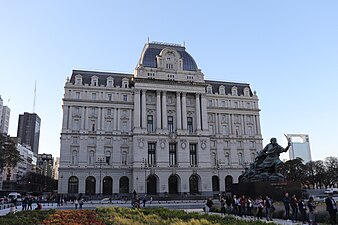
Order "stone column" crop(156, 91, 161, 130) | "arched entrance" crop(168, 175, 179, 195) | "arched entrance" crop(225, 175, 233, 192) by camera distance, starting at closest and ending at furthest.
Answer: "arched entrance" crop(168, 175, 179, 195) < "stone column" crop(156, 91, 161, 130) < "arched entrance" crop(225, 175, 233, 192)

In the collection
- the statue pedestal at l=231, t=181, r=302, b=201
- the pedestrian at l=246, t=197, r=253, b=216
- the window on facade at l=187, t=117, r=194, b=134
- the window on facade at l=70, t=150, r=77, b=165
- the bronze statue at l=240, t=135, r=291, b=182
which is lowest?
the pedestrian at l=246, t=197, r=253, b=216

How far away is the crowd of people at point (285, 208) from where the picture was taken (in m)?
19.7

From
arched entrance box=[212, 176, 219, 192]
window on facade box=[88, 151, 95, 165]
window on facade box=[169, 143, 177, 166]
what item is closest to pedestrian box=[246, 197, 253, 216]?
window on facade box=[169, 143, 177, 166]

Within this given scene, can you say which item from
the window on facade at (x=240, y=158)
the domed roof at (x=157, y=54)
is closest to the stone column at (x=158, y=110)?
the domed roof at (x=157, y=54)

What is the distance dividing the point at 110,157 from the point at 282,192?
53.4 metres

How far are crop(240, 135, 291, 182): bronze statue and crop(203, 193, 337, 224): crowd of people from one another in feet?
14.6

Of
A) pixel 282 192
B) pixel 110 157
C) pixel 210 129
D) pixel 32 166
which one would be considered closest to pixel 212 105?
pixel 210 129

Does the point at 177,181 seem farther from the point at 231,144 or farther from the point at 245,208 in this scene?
the point at 245,208

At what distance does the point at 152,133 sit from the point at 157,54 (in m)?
23.8

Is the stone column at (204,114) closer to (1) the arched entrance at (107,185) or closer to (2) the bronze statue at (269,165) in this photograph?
(1) the arched entrance at (107,185)

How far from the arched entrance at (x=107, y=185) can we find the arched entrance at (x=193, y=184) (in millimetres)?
20069

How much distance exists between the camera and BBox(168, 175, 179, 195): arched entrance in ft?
261

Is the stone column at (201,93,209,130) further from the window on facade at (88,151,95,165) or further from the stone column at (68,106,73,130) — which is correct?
the stone column at (68,106,73,130)

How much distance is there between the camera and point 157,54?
8838 centimetres
